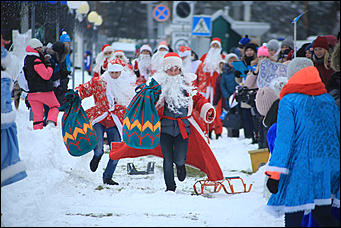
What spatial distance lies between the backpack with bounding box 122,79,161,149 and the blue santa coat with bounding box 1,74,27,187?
198 cm

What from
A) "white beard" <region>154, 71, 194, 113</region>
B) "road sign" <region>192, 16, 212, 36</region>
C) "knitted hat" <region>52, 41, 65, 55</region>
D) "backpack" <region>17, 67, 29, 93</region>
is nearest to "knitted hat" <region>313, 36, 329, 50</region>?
"white beard" <region>154, 71, 194, 113</region>

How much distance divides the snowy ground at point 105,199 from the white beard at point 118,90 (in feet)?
3.78

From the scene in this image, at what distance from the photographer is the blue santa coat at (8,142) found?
186 inches

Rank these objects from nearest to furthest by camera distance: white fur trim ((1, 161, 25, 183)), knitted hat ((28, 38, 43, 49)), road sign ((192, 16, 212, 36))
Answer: white fur trim ((1, 161, 25, 183)), knitted hat ((28, 38, 43, 49)), road sign ((192, 16, 212, 36))

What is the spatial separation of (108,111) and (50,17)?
3606 mm

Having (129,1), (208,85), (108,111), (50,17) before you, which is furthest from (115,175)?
(129,1)

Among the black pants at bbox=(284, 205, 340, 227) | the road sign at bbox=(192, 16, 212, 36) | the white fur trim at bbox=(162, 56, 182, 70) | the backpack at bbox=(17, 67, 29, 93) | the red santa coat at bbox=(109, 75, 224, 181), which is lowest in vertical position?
the black pants at bbox=(284, 205, 340, 227)

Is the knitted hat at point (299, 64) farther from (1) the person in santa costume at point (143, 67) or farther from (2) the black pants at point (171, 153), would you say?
(1) the person in santa costume at point (143, 67)

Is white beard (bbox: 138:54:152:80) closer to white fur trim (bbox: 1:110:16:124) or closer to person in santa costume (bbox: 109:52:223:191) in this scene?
person in santa costume (bbox: 109:52:223:191)

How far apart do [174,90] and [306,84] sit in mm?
2558

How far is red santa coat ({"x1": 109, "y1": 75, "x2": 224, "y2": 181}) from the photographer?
7.28 meters

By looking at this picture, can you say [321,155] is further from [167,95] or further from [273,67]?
[273,67]

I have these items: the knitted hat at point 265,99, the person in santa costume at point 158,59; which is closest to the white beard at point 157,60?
the person in santa costume at point 158,59

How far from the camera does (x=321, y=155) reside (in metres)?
4.55
